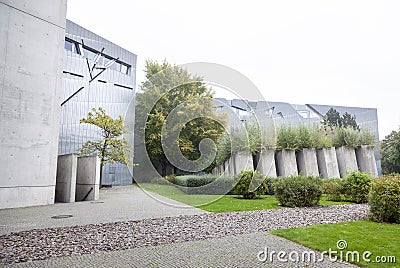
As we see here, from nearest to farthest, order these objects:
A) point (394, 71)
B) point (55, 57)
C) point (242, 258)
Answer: point (242, 258)
point (55, 57)
point (394, 71)

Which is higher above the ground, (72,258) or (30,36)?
(30,36)

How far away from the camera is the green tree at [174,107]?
1850 centimetres

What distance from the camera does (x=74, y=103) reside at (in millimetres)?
19281

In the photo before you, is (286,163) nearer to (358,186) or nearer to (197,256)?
(358,186)

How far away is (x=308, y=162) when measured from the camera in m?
15.2

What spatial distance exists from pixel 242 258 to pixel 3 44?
9404mm

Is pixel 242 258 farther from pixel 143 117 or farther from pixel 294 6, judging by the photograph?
pixel 143 117

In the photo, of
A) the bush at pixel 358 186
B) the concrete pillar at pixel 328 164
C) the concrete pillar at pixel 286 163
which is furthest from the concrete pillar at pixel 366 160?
the bush at pixel 358 186

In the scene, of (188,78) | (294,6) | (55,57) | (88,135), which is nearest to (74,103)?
(88,135)

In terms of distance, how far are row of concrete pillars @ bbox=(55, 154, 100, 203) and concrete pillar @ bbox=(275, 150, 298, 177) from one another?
29.8 feet

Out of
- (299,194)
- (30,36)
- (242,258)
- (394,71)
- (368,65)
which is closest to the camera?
(242,258)

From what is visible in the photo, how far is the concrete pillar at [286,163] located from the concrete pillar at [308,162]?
1.85 ft

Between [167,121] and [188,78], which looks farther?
[188,78]

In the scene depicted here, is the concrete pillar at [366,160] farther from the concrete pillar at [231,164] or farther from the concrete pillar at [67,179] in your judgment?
the concrete pillar at [67,179]
